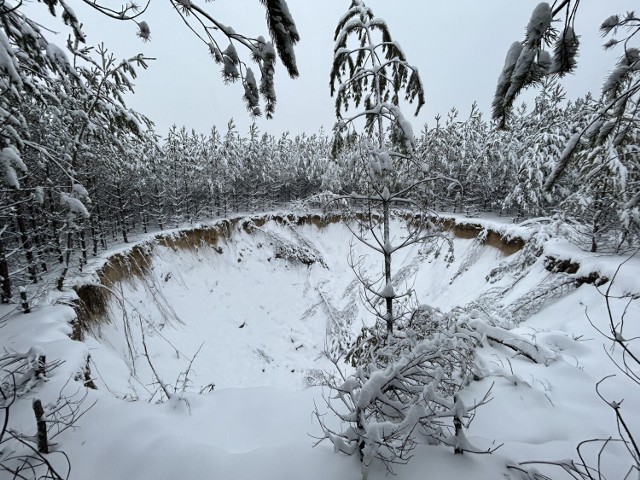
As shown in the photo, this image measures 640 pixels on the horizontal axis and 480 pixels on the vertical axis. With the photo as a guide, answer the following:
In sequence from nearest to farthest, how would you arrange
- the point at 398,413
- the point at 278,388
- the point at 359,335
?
the point at 398,413 → the point at 278,388 → the point at 359,335

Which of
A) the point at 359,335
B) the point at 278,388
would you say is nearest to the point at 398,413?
the point at 278,388

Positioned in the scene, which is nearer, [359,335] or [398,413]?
[398,413]

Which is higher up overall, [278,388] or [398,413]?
[398,413]

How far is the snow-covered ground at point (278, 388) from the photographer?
212 centimetres

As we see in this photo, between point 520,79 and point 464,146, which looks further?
point 464,146

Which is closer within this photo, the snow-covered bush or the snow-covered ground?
the snow-covered bush

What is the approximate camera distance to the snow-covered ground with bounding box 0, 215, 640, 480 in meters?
2.12

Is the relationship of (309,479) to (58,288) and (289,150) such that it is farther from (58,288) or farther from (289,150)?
(289,150)

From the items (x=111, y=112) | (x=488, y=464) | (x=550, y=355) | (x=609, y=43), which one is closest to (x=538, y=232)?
(x=550, y=355)

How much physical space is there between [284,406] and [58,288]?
773cm

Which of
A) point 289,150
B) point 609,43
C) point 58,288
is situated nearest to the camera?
point 609,43

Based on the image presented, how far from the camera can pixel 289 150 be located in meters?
33.7

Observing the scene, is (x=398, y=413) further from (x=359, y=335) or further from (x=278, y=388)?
(x=359, y=335)

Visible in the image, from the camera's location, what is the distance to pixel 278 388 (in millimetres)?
3316
